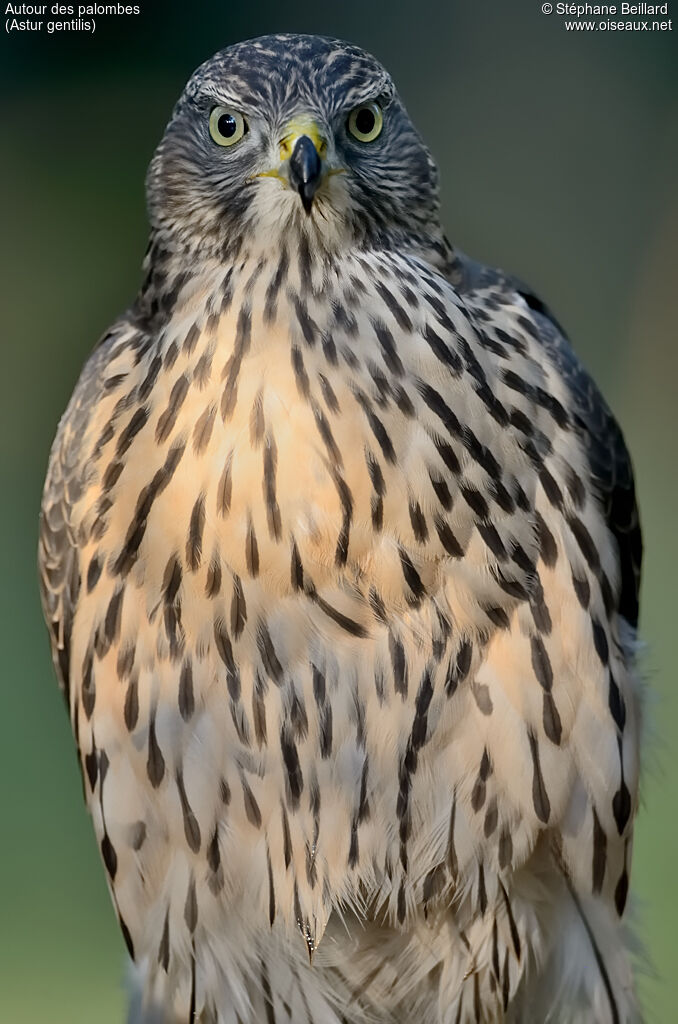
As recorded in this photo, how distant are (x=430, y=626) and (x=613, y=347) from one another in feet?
7.25

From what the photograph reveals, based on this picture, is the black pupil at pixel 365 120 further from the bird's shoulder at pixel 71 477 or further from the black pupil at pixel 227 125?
the bird's shoulder at pixel 71 477

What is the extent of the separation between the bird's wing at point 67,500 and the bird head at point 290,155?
23cm

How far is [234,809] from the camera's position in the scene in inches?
67.7

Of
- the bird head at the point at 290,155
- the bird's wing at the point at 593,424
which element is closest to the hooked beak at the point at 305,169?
the bird head at the point at 290,155

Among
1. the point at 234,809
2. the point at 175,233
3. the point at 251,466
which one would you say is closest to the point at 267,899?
the point at 234,809

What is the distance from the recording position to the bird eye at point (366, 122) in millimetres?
1593

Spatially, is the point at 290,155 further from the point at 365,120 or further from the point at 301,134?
the point at 365,120

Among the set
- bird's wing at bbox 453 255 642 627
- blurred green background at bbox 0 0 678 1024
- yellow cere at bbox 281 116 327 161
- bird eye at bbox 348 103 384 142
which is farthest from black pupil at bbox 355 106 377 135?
blurred green background at bbox 0 0 678 1024

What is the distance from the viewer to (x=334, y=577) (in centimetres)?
160

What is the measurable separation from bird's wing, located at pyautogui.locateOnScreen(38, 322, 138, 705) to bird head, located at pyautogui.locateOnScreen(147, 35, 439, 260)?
0.23 m

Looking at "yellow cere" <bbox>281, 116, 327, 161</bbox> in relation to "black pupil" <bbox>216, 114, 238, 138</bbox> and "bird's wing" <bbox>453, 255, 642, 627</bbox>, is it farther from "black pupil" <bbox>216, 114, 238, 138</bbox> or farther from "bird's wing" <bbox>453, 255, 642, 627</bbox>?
"bird's wing" <bbox>453, 255, 642, 627</bbox>

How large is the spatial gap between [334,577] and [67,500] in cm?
40

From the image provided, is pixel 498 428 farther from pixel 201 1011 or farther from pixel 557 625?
pixel 201 1011

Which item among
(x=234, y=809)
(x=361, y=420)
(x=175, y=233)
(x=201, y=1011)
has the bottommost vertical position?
(x=201, y=1011)
